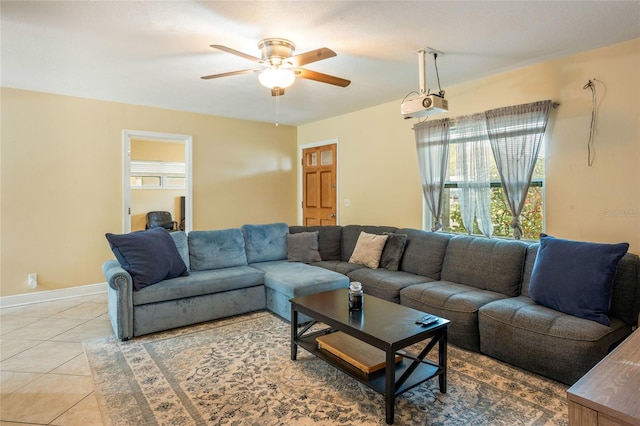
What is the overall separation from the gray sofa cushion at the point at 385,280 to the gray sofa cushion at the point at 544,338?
818mm

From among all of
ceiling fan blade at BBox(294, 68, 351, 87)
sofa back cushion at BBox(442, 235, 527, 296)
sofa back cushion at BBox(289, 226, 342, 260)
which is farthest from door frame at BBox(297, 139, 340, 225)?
ceiling fan blade at BBox(294, 68, 351, 87)

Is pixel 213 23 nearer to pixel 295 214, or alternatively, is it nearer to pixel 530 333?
pixel 530 333

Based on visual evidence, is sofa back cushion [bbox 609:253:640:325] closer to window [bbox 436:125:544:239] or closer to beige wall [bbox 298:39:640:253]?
beige wall [bbox 298:39:640:253]

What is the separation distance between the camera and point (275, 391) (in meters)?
2.29

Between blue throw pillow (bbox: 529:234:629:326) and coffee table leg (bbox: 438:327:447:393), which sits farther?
blue throw pillow (bbox: 529:234:629:326)

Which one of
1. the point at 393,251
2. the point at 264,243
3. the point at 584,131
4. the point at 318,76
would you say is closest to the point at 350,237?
the point at 393,251

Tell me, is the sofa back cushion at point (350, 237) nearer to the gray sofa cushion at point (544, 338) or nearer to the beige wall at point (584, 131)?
the beige wall at point (584, 131)

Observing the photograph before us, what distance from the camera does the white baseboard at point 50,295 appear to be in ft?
13.4

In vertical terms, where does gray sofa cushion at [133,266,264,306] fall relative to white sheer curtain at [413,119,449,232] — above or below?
below

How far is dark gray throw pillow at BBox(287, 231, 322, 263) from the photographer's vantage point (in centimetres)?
448

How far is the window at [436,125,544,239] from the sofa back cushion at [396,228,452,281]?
40cm

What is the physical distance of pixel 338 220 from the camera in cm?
564

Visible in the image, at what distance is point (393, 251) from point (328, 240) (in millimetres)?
1039

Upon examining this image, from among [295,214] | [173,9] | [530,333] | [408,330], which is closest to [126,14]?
[173,9]
